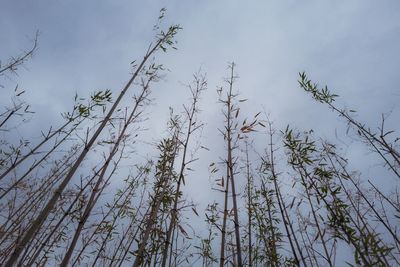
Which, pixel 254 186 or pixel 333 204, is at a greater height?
pixel 254 186

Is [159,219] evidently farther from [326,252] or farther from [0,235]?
[326,252]

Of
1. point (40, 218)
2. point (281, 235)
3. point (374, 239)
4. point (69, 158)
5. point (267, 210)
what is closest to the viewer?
point (40, 218)

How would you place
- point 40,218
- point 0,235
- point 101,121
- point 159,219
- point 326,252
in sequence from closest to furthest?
point 40,218, point 101,121, point 0,235, point 159,219, point 326,252

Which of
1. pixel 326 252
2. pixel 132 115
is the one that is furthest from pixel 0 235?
pixel 326 252

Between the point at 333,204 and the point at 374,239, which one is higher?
the point at 333,204

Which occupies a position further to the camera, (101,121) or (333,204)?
(333,204)

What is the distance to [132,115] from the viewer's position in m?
4.32

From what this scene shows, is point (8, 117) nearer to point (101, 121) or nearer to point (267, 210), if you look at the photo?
point (101, 121)

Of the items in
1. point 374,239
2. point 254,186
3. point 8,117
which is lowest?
point 374,239

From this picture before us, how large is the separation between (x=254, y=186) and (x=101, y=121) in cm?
565

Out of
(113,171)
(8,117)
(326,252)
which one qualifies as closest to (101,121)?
(113,171)

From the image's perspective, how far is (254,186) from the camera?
8.27 m

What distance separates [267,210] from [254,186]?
801 mm

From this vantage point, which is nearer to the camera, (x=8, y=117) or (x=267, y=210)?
(x=8, y=117)
